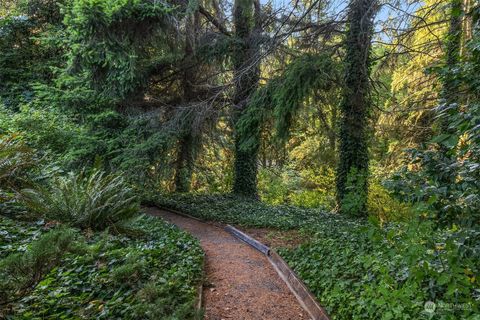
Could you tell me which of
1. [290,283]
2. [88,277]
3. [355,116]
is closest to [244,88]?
[355,116]

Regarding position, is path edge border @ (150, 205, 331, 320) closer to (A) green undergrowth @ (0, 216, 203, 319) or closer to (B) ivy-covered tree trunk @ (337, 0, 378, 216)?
(A) green undergrowth @ (0, 216, 203, 319)

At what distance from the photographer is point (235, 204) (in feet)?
33.6

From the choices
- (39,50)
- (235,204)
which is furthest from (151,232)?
(39,50)

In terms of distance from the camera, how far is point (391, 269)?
3312mm

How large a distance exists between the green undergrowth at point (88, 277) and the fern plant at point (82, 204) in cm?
34

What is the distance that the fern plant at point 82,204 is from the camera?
16.8ft

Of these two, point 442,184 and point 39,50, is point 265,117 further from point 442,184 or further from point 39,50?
point 39,50

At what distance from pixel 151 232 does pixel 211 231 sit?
202 cm

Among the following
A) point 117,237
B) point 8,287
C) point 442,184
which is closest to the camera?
point 8,287

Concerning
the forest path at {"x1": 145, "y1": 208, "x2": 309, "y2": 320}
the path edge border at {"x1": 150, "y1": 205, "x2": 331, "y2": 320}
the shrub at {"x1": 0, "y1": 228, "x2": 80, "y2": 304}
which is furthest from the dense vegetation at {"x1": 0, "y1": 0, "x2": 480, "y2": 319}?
the forest path at {"x1": 145, "y1": 208, "x2": 309, "y2": 320}

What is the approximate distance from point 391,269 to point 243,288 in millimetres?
1928

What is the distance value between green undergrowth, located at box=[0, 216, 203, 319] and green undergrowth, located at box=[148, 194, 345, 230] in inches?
122

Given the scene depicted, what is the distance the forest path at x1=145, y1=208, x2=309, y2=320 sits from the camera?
368cm

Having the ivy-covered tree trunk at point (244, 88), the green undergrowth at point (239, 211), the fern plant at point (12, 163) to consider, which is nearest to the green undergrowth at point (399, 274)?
the green undergrowth at point (239, 211)
